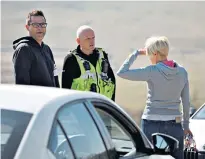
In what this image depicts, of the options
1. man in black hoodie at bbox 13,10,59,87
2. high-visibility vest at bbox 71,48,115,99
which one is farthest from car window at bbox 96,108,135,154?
high-visibility vest at bbox 71,48,115,99

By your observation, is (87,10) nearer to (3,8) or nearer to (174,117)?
(3,8)

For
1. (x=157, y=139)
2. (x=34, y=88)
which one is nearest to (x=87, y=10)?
(x=157, y=139)

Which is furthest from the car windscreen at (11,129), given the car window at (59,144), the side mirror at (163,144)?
the side mirror at (163,144)

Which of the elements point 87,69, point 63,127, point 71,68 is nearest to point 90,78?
point 87,69

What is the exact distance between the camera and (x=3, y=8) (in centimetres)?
1042

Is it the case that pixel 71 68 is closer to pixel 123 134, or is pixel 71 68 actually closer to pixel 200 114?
pixel 123 134

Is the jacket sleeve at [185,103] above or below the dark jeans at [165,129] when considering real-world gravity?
above

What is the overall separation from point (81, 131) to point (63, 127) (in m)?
0.22

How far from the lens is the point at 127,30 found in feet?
33.9

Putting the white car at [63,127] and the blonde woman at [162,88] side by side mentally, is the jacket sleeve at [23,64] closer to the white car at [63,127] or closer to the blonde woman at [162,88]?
the blonde woman at [162,88]

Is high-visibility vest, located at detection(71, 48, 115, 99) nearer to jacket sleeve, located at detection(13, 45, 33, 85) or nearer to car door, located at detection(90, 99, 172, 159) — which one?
jacket sleeve, located at detection(13, 45, 33, 85)

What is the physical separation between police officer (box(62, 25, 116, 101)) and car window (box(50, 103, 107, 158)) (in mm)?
2350

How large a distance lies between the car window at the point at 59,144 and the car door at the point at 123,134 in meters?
0.42

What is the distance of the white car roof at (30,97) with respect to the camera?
3.29 m
